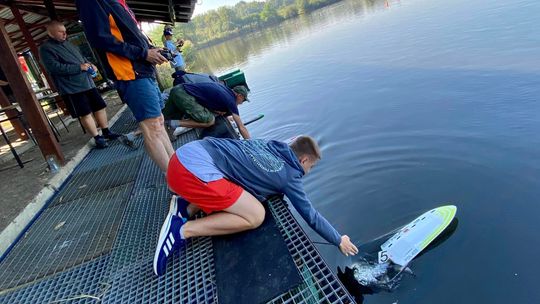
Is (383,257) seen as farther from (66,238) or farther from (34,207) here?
(34,207)

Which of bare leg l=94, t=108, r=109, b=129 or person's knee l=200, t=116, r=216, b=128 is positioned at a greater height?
bare leg l=94, t=108, r=109, b=129

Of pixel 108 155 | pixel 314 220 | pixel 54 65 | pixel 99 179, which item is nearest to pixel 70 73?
pixel 54 65

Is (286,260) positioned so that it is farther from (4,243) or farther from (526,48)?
(526,48)

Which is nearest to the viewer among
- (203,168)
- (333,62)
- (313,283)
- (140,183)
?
(313,283)

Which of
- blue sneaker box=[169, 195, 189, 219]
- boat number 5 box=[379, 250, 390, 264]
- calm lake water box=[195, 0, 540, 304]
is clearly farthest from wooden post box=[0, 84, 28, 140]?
boat number 5 box=[379, 250, 390, 264]

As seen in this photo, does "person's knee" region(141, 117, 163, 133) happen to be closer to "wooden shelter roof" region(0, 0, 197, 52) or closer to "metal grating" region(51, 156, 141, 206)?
"metal grating" region(51, 156, 141, 206)

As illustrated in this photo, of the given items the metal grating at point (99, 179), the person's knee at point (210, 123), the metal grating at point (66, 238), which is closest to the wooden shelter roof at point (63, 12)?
the metal grating at point (99, 179)

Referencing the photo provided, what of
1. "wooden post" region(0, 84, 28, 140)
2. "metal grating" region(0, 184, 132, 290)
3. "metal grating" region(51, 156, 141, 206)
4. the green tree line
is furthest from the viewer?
the green tree line

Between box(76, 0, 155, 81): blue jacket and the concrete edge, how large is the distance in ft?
5.29

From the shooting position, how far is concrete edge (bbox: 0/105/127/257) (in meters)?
2.88

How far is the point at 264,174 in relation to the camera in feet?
7.69

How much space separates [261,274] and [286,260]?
163 mm

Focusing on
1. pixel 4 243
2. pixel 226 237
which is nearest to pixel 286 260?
pixel 226 237

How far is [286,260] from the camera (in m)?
1.92
